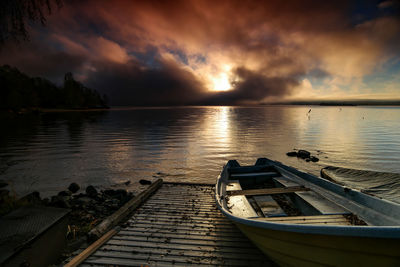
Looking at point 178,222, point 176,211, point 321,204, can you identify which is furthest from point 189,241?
point 321,204

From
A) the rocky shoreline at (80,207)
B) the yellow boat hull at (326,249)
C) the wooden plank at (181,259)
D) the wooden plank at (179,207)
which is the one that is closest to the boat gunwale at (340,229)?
the yellow boat hull at (326,249)

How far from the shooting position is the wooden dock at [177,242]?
4348mm

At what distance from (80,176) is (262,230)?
14180 mm

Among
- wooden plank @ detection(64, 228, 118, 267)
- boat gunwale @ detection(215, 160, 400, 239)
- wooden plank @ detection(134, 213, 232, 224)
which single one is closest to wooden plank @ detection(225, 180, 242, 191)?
wooden plank @ detection(134, 213, 232, 224)

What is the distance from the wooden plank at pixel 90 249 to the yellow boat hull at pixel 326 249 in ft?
12.2

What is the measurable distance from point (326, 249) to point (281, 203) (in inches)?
121

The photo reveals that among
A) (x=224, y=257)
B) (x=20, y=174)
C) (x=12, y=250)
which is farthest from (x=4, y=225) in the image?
(x=20, y=174)

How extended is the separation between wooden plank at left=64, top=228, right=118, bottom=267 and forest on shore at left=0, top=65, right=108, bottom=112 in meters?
109

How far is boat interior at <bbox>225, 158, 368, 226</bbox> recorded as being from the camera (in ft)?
13.9

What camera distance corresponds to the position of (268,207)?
18.2 ft

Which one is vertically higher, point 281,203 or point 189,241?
point 281,203

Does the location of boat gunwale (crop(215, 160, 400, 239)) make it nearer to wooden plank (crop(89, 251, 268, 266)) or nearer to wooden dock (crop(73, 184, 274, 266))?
wooden plank (crop(89, 251, 268, 266))

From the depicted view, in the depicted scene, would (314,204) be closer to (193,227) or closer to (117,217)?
(193,227)

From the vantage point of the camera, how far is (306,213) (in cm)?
528
